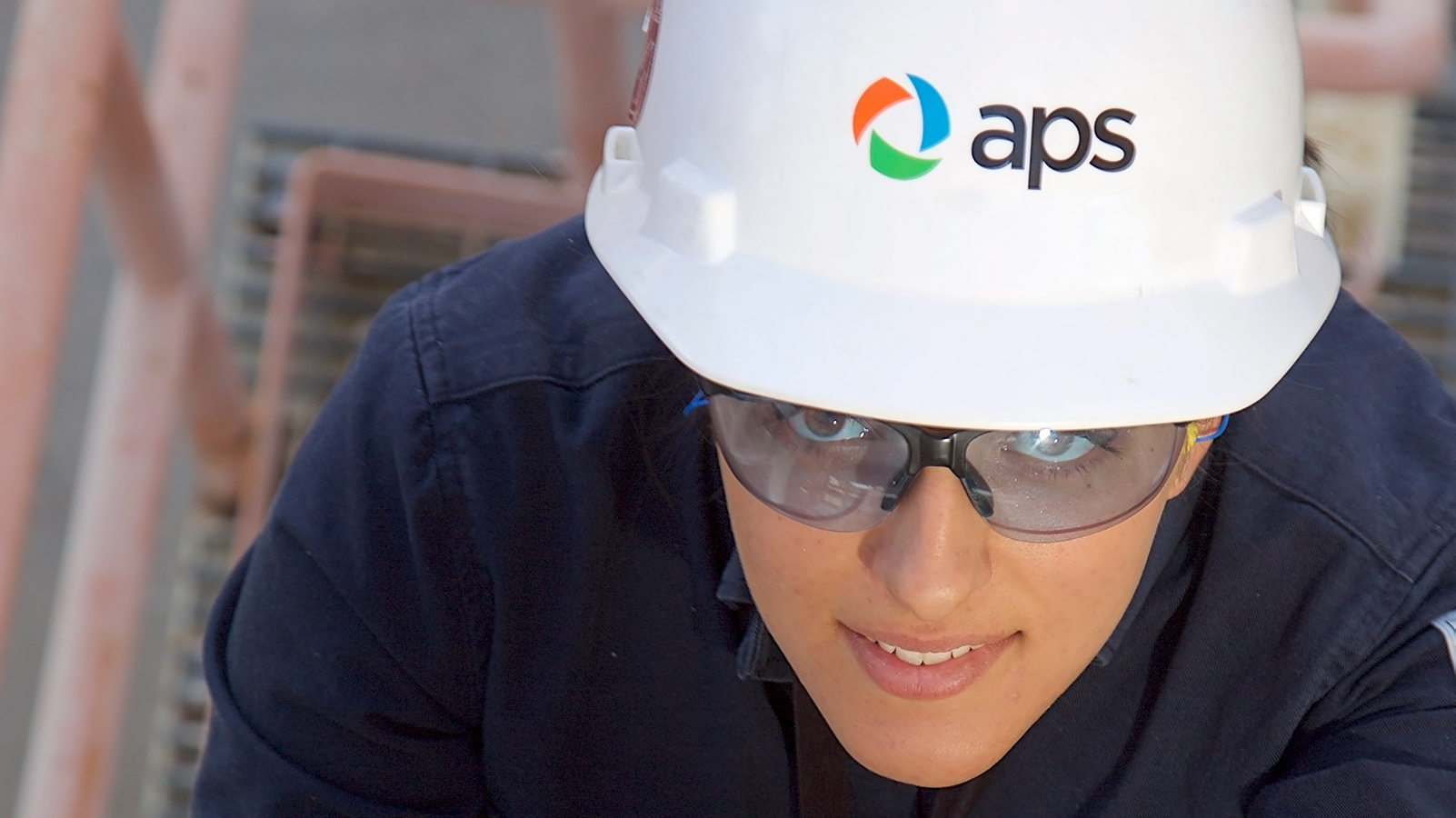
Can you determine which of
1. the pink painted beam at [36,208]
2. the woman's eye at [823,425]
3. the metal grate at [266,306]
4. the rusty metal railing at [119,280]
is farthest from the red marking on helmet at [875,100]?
the metal grate at [266,306]

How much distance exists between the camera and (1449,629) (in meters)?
1.73

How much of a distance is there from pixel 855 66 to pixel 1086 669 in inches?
30.0

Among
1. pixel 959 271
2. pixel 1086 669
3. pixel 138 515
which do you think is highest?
pixel 959 271

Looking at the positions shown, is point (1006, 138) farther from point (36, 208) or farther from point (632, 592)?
point (36, 208)

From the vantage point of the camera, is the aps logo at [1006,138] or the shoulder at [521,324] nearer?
the aps logo at [1006,138]

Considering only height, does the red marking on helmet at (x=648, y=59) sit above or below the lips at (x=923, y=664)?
above

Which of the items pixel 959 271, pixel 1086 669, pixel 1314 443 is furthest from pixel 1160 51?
pixel 1086 669

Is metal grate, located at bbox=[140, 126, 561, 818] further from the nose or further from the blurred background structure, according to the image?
the nose

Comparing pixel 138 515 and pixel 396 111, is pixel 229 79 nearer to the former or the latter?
pixel 138 515

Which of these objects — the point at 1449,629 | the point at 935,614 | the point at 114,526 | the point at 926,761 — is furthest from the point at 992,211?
the point at 114,526

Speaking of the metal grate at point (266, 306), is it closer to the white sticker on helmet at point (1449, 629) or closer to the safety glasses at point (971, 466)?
the safety glasses at point (971, 466)

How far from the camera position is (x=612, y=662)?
2008 millimetres

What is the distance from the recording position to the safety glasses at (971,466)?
1.55 metres

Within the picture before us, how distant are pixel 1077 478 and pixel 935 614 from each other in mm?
181
